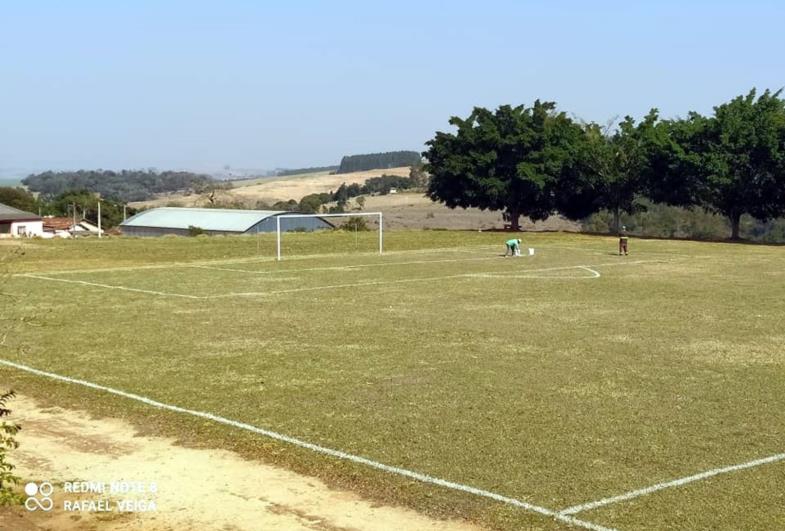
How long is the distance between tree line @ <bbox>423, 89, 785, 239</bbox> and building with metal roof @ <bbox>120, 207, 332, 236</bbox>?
16124 mm

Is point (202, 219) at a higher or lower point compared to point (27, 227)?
higher

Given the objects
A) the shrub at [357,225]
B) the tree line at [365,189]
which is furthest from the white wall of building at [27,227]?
the tree line at [365,189]

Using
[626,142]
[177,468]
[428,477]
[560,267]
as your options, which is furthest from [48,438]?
[626,142]

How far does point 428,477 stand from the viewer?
8078mm

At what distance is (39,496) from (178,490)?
1091 mm

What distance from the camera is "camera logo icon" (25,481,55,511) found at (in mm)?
7199

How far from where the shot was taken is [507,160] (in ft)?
203

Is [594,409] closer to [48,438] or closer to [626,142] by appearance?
[48,438]

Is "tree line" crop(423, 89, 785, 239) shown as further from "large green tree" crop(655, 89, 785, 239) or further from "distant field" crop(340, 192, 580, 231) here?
"distant field" crop(340, 192, 580, 231)

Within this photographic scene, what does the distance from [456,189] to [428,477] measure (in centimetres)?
5545

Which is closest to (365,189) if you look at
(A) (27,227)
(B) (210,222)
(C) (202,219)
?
(C) (202,219)

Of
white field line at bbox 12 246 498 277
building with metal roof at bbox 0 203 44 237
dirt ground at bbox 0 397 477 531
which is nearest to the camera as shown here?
dirt ground at bbox 0 397 477 531

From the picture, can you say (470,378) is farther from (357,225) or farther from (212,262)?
(357,225)

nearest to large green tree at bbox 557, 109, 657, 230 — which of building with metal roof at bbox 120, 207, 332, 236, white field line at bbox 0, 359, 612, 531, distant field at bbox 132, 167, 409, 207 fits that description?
building with metal roof at bbox 120, 207, 332, 236
